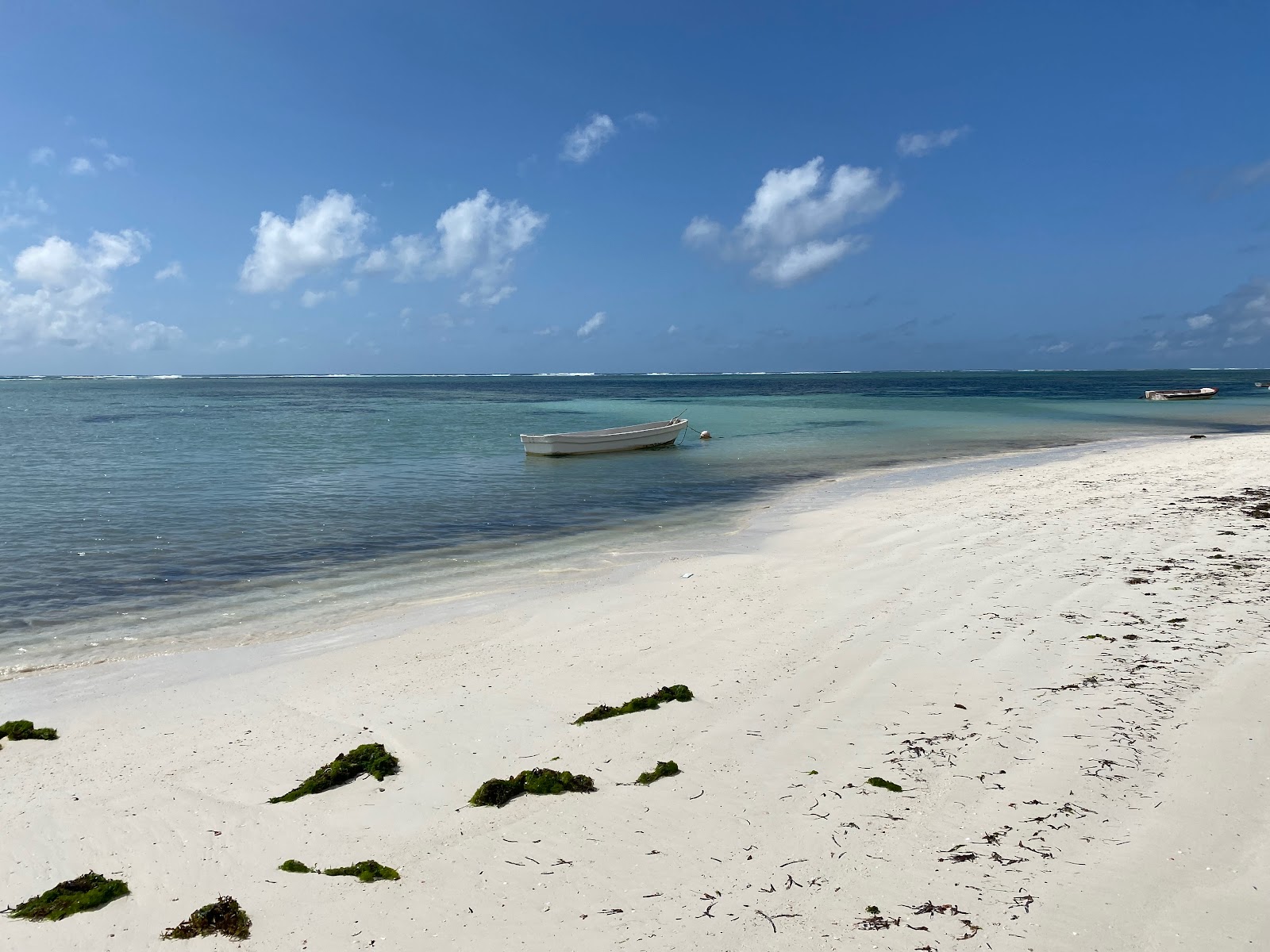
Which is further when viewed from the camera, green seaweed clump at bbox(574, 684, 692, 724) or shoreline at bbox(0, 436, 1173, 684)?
shoreline at bbox(0, 436, 1173, 684)

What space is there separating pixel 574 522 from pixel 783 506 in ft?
15.9

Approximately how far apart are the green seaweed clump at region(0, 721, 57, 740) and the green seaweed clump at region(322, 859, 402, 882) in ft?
11.4

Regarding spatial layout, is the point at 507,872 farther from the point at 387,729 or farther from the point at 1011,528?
the point at 1011,528

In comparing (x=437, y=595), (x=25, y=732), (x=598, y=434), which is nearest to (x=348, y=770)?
(x=25, y=732)

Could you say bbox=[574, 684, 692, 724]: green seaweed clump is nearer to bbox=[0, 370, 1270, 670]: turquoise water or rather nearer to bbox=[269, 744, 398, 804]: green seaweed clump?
bbox=[269, 744, 398, 804]: green seaweed clump

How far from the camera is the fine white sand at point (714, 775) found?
142 inches

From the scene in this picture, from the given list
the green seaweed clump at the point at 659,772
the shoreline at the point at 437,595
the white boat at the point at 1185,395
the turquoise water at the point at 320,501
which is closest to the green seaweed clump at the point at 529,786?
the green seaweed clump at the point at 659,772

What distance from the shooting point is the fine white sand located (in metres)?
3.60

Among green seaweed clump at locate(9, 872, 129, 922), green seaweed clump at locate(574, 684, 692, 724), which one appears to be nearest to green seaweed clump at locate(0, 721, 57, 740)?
green seaweed clump at locate(9, 872, 129, 922)

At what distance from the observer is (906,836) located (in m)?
4.13

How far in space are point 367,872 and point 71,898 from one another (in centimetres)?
149

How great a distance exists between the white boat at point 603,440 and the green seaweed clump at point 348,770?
2224cm

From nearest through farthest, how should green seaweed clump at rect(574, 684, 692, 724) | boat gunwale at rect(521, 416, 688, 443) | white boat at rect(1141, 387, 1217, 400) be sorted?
green seaweed clump at rect(574, 684, 692, 724), boat gunwale at rect(521, 416, 688, 443), white boat at rect(1141, 387, 1217, 400)

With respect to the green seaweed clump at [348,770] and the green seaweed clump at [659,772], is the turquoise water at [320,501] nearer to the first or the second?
the green seaweed clump at [348,770]
